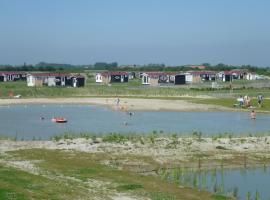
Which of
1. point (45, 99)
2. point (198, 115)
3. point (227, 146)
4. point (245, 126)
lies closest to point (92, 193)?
point (227, 146)

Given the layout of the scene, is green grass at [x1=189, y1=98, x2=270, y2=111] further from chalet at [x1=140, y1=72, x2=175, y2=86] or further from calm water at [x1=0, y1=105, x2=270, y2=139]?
chalet at [x1=140, y1=72, x2=175, y2=86]

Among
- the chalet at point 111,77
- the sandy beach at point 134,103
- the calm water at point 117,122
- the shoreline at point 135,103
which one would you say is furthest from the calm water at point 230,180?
the chalet at point 111,77

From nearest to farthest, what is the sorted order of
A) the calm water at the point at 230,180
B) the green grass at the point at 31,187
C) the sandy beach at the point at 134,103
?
the green grass at the point at 31,187
the calm water at the point at 230,180
the sandy beach at the point at 134,103

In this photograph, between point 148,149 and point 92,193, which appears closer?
point 92,193

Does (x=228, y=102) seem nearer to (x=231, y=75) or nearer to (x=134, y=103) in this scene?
(x=134, y=103)

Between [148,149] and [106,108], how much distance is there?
39.1 metres

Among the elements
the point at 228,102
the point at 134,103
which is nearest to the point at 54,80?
the point at 134,103

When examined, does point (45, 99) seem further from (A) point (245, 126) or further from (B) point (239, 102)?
(A) point (245, 126)

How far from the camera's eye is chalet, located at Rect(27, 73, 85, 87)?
107750mm

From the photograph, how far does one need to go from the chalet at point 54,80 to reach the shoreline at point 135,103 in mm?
23206

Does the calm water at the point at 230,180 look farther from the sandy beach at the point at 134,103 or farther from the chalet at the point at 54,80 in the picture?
the chalet at the point at 54,80

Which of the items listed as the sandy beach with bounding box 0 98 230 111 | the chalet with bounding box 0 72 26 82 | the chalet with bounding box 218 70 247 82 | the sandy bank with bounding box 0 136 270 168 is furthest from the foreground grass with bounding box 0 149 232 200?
the chalet with bounding box 218 70 247 82

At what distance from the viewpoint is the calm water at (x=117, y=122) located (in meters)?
45.8

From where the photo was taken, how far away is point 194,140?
A: 1412 inches
